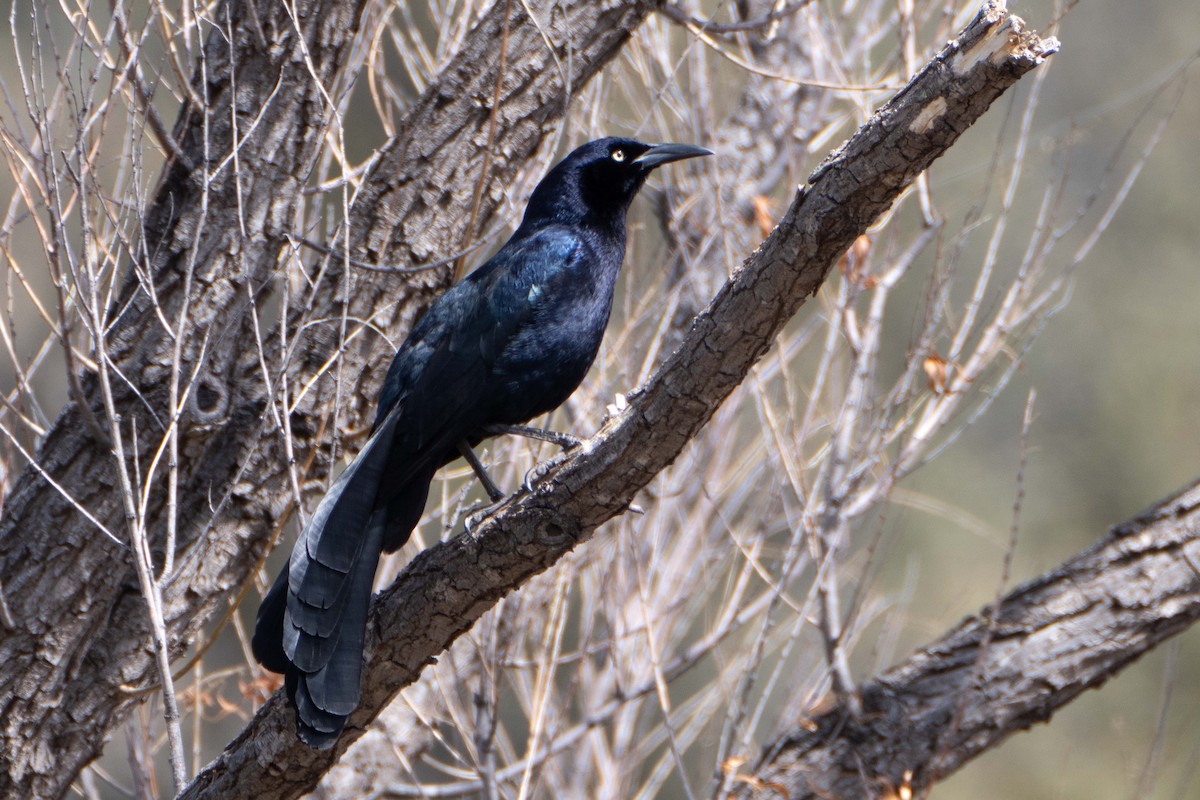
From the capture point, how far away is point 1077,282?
35.9 feet

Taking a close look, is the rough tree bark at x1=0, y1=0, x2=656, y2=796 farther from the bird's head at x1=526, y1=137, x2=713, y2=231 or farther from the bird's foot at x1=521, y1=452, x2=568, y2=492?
the bird's foot at x1=521, y1=452, x2=568, y2=492

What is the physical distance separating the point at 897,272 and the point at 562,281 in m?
1.26

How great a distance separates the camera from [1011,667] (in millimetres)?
3494

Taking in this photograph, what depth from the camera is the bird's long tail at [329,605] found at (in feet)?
8.69

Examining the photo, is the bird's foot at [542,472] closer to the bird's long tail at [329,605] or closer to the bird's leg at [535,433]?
the bird's leg at [535,433]

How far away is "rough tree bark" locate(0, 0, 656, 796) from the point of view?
3.38 meters

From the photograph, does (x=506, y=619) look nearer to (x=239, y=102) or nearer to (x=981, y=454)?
(x=239, y=102)

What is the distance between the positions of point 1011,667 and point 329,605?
207 cm

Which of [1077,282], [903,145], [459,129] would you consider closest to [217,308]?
[459,129]

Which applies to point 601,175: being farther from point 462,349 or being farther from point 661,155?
point 462,349

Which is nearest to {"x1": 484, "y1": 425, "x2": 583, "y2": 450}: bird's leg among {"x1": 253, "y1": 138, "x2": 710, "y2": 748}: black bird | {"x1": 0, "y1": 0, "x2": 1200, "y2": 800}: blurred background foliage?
{"x1": 253, "y1": 138, "x2": 710, "y2": 748}: black bird

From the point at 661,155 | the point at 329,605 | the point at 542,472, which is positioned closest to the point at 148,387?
the point at 329,605

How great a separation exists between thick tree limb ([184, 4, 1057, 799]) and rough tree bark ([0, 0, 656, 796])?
77 cm

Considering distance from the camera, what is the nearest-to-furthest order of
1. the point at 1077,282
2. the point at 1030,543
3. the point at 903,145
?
the point at 903,145
the point at 1030,543
the point at 1077,282
